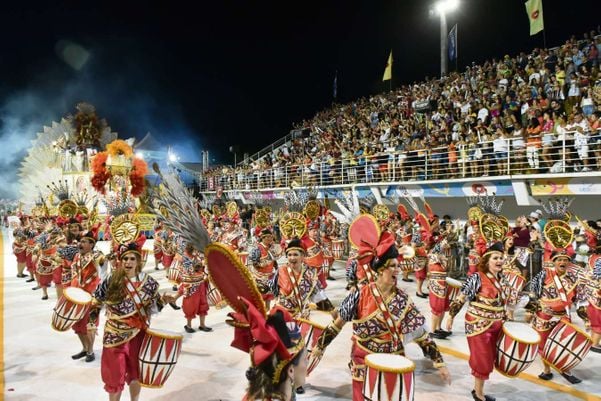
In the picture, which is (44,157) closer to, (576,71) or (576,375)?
(576,71)

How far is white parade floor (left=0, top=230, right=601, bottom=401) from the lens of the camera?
4.89 m

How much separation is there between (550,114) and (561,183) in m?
2.60

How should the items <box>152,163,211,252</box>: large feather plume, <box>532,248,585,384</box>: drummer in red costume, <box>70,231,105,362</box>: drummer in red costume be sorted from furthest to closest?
<box>70,231,105,362</box>: drummer in red costume
<box>532,248,585,384</box>: drummer in red costume
<box>152,163,211,252</box>: large feather plume

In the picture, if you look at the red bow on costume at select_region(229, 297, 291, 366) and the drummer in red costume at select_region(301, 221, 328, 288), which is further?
the drummer in red costume at select_region(301, 221, 328, 288)

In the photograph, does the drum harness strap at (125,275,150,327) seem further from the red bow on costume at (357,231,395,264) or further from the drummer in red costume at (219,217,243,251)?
the drummer in red costume at (219,217,243,251)

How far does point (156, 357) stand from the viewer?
4.21 m

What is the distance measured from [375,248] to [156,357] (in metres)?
2.32

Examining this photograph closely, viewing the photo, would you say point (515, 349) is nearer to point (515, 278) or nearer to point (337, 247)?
point (515, 278)

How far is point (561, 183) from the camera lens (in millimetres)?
10250

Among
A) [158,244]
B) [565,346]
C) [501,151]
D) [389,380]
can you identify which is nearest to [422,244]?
[501,151]

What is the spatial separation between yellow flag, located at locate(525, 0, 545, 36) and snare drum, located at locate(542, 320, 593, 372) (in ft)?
53.9

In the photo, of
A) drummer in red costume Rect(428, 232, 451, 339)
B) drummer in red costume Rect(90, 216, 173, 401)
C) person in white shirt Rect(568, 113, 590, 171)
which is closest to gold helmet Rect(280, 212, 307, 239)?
drummer in red costume Rect(428, 232, 451, 339)

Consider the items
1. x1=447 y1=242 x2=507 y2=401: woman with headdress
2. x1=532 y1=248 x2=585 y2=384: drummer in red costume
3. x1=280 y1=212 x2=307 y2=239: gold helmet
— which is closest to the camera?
x1=447 y1=242 x2=507 y2=401: woman with headdress

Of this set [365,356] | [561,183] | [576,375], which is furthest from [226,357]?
[561,183]
